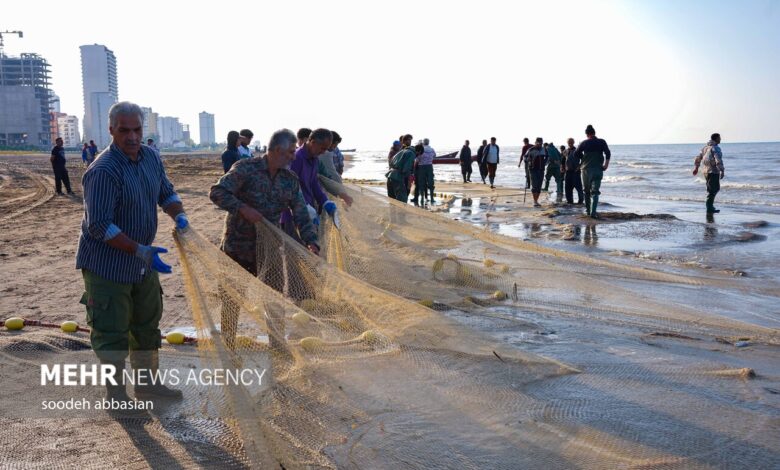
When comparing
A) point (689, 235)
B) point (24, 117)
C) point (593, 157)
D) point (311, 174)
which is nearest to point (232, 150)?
point (311, 174)

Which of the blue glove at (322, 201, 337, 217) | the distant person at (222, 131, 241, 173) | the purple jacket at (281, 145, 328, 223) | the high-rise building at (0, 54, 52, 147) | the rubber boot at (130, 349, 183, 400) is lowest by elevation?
the rubber boot at (130, 349, 183, 400)

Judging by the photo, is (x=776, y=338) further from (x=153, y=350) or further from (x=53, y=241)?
(x=53, y=241)

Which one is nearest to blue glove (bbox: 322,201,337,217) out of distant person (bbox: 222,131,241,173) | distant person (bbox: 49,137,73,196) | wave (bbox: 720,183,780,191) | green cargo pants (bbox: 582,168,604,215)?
distant person (bbox: 222,131,241,173)

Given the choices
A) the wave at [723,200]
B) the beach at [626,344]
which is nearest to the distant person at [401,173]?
the beach at [626,344]

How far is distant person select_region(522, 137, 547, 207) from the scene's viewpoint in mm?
16641

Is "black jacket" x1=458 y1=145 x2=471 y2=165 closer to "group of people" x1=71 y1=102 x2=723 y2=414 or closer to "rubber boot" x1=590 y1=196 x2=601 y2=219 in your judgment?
"rubber boot" x1=590 y1=196 x2=601 y2=219

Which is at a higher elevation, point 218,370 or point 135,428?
point 218,370

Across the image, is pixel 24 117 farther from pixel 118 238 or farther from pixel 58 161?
pixel 118 238

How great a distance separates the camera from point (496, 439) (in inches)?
117

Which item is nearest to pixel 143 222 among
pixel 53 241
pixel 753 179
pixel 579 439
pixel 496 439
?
pixel 496 439

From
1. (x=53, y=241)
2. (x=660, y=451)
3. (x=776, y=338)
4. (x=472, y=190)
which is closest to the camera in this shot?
(x=660, y=451)

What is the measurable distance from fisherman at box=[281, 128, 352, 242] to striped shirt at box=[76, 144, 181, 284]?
1.46 metres

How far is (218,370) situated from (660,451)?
202 cm

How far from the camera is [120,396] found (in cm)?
342
